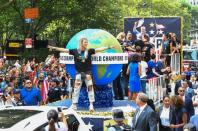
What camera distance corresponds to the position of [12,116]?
8336mm

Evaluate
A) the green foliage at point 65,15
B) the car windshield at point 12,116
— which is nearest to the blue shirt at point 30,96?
the car windshield at point 12,116

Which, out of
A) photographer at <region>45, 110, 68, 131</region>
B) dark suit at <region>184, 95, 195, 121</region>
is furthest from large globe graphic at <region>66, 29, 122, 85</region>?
photographer at <region>45, 110, 68, 131</region>

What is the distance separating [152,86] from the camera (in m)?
14.8

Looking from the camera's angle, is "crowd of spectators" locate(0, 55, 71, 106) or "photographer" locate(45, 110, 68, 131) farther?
"crowd of spectators" locate(0, 55, 71, 106)

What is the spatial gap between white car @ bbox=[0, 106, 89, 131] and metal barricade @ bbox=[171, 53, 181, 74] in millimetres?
12838

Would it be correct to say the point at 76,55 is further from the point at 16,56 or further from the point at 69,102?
the point at 16,56

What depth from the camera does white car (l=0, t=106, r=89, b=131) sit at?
776 centimetres

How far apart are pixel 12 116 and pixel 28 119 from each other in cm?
42

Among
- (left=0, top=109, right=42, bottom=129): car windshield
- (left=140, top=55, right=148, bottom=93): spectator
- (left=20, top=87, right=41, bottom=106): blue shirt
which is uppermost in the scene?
(left=140, top=55, right=148, bottom=93): spectator

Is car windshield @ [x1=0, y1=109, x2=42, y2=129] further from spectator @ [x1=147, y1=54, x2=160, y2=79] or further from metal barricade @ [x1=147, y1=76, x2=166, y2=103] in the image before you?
spectator @ [x1=147, y1=54, x2=160, y2=79]

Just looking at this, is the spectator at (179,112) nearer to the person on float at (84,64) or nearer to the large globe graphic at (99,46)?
the person on float at (84,64)

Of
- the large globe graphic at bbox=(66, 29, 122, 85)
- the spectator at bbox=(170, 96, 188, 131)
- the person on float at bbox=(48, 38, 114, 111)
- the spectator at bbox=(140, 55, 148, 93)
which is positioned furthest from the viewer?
the spectator at bbox=(140, 55, 148, 93)

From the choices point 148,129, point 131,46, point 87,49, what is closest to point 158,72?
point 131,46

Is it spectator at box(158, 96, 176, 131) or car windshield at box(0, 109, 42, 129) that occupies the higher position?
car windshield at box(0, 109, 42, 129)
